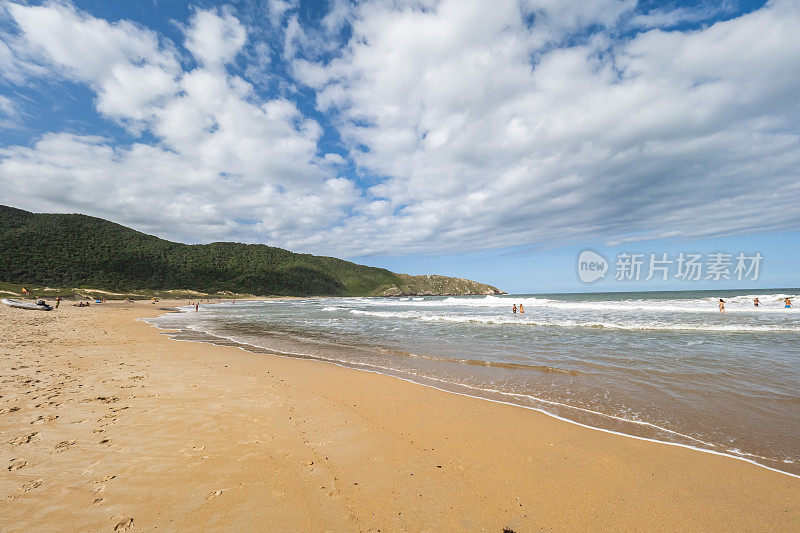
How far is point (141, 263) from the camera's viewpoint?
292ft

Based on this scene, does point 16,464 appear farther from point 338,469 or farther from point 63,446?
point 338,469

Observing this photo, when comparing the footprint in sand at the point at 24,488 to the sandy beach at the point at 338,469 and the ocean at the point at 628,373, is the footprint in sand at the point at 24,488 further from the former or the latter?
the ocean at the point at 628,373

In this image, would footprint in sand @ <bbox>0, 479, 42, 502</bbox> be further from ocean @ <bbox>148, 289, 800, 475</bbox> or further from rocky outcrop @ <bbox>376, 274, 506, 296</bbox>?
rocky outcrop @ <bbox>376, 274, 506, 296</bbox>

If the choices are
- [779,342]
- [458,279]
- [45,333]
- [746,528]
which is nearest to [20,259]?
[45,333]

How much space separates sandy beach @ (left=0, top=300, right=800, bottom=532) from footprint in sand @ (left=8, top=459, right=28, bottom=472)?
0.07 ft

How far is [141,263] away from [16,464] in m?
→ 110

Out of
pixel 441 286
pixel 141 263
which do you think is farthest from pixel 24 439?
pixel 441 286

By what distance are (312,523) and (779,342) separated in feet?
67.0

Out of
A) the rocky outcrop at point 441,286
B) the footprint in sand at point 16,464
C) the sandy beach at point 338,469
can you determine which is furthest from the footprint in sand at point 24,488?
the rocky outcrop at point 441,286

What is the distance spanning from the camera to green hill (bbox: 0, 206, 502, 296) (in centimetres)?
6925

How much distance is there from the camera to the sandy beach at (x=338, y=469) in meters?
3.00

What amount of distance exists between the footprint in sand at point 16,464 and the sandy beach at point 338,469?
2cm

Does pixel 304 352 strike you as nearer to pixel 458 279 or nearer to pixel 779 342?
pixel 779 342

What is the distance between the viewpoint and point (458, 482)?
366 cm
